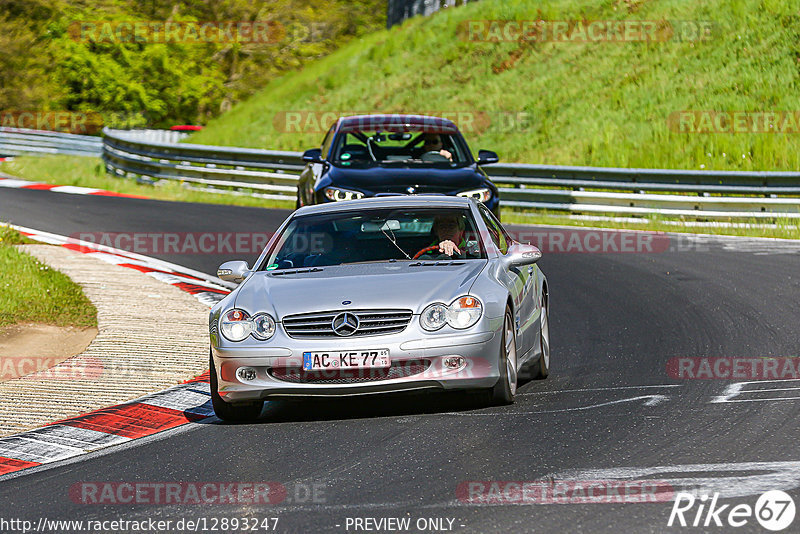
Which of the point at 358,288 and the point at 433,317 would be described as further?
the point at 358,288

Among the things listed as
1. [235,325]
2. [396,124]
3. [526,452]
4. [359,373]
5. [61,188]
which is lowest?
[61,188]

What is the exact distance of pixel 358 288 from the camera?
7.98m

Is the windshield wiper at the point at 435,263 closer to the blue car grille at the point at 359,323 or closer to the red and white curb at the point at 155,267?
the blue car grille at the point at 359,323

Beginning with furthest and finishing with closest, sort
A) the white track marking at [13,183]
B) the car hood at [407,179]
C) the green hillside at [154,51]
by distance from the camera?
the green hillside at [154,51], the white track marking at [13,183], the car hood at [407,179]

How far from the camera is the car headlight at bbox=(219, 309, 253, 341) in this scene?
7.93 metres

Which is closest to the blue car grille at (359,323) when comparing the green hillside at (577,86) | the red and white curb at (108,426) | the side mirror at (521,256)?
the red and white curb at (108,426)

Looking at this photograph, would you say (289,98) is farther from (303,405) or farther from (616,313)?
(303,405)

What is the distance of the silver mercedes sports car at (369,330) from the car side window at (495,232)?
47cm

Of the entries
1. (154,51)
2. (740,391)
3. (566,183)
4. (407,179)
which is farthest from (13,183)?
(740,391)

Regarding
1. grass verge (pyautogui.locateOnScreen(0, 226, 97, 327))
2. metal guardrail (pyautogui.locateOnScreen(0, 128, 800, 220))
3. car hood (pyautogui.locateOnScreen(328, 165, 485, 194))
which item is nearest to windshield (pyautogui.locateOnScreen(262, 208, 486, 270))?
grass verge (pyautogui.locateOnScreen(0, 226, 97, 327))

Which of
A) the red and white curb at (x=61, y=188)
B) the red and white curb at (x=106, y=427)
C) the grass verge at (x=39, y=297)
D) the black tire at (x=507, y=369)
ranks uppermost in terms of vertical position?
the black tire at (x=507, y=369)

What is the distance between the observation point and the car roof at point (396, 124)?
16.2 m

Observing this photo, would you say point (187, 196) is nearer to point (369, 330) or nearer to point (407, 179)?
point (407, 179)

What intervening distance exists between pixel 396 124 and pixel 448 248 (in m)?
7.53
